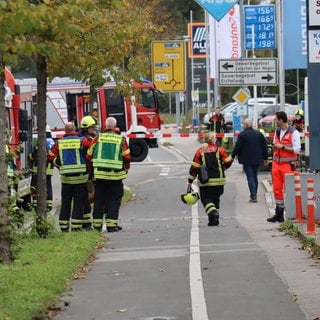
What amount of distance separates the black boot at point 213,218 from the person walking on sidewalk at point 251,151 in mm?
4863

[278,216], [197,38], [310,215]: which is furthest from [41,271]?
[197,38]

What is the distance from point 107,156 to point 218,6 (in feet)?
36.7

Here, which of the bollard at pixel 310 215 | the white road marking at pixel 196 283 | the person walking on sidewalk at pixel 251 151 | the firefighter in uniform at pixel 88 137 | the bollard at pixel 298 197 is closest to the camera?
the white road marking at pixel 196 283

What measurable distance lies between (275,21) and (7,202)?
21037 mm

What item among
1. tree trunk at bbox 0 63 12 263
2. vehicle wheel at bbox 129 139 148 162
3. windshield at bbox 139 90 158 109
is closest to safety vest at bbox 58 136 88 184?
tree trunk at bbox 0 63 12 263

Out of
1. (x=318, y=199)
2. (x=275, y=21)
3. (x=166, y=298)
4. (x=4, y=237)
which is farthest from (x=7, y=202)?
(x=275, y=21)

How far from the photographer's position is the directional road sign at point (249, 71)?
28.1 m

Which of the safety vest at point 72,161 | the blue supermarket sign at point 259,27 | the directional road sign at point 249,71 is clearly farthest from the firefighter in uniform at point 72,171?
the blue supermarket sign at point 259,27

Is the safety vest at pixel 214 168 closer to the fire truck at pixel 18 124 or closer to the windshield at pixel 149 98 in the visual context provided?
the fire truck at pixel 18 124

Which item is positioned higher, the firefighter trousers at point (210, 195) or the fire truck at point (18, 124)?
the fire truck at point (18, 124)

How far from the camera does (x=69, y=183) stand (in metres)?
16.8

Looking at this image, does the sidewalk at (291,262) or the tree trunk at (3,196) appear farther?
the tree trunk at (3,196)

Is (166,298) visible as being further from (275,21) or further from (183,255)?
(275,21)

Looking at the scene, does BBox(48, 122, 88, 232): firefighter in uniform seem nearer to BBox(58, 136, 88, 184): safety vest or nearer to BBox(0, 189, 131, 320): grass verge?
BBox(58, 136, 88, 184): safety vest
